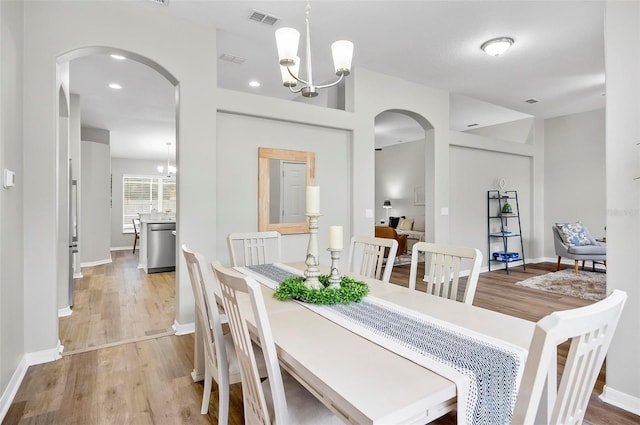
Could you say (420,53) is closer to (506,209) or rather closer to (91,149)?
(506,209)

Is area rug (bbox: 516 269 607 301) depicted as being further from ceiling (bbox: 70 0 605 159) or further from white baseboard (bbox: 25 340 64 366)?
white baseboard (bbox: 25 340 64 366)

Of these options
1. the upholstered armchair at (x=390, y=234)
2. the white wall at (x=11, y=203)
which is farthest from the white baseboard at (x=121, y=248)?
the white wall at (x=11, y=203)

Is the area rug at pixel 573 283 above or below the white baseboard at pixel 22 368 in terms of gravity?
above

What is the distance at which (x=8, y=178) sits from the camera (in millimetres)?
2152

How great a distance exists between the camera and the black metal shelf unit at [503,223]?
20.3 feet

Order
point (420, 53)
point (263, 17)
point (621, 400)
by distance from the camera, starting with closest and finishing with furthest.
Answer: point (621, 400) → point (263, 17) → point (420, 53)

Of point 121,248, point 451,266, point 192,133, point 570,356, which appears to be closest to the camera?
point 570,356

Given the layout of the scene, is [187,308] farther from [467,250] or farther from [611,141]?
[611,141]

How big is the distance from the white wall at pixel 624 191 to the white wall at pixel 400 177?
6.63m

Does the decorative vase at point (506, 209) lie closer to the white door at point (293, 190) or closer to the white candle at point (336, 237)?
the white door at point (293, 190)

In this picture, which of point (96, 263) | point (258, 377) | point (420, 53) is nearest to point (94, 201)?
point (96, 263)

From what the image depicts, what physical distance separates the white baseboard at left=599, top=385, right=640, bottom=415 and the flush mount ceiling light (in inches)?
123

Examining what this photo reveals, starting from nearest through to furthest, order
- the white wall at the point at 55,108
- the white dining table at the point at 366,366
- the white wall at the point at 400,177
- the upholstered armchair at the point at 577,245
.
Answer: the white dining table at the point at 366,366 < the white wall at the point at 55,108 < the upholstered armchair at the point at 577,245 < the white wall at the point at 400,177

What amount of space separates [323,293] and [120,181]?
33.9 ft
